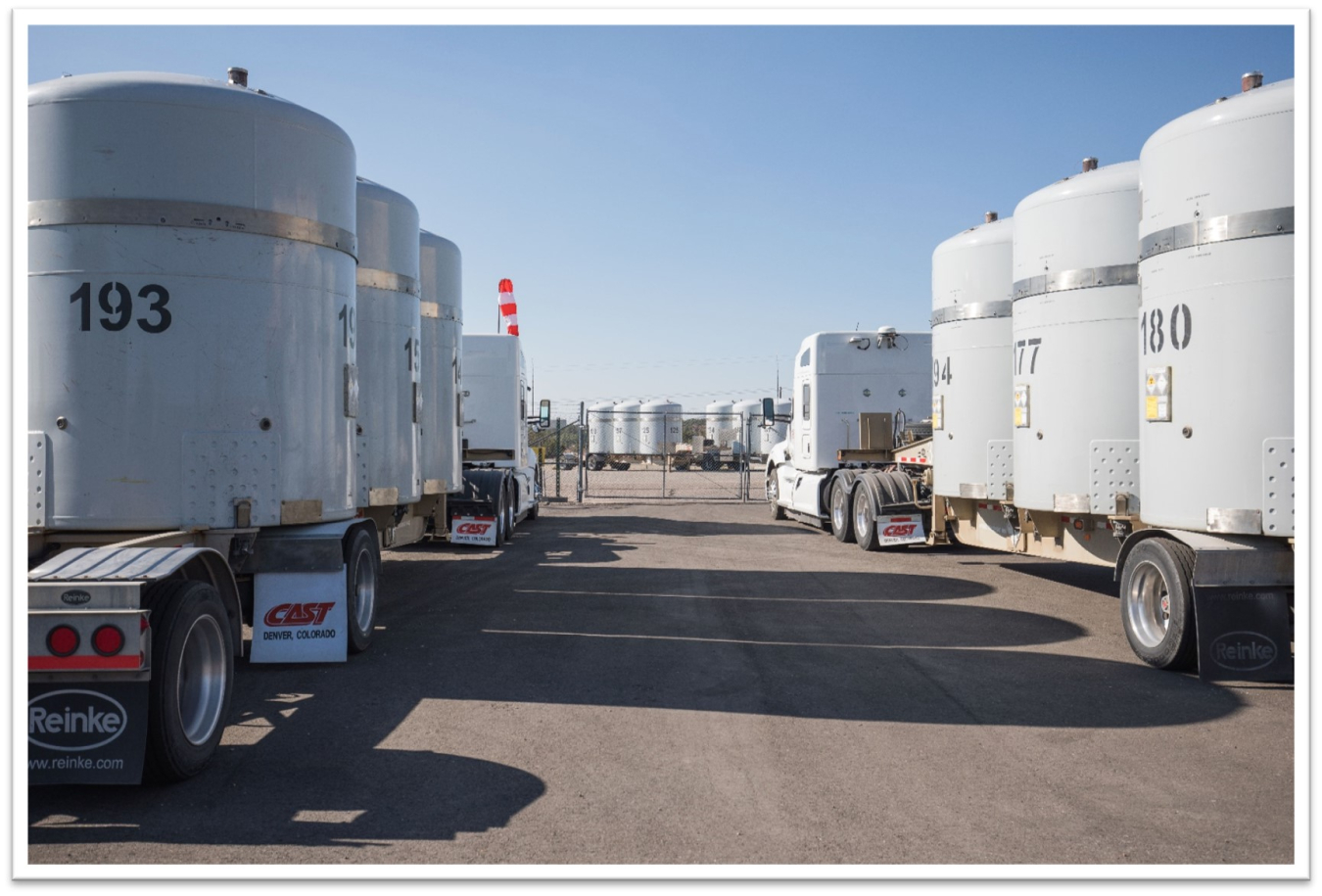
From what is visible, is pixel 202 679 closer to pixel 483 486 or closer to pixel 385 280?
pixel 385 280

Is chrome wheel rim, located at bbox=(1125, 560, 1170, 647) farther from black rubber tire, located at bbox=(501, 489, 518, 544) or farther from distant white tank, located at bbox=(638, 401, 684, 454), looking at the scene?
distant white tank, located at bbox=(638, 401, 684, 454)

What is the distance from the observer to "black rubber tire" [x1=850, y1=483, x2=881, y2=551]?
51.7 ft

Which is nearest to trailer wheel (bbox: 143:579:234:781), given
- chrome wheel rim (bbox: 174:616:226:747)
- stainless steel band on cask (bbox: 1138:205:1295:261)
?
chrome wheel rim (bbox: 174:616:226:747)

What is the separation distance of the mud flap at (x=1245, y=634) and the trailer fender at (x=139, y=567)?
640 centimetres

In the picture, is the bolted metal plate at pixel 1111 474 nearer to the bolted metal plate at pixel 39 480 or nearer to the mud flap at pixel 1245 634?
the mud flap at pixel 1245 634

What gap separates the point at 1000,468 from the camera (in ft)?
38.3

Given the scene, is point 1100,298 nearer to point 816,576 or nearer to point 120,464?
point 816,576

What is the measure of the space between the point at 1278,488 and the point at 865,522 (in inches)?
367

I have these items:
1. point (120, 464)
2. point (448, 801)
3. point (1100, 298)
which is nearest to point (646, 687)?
point (448, 801)

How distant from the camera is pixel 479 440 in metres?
18.9

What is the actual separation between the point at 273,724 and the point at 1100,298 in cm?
784

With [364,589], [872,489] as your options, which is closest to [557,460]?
[872,489]

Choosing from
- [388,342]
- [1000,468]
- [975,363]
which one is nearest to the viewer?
[388,342]

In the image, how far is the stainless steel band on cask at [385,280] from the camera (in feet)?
33.4
